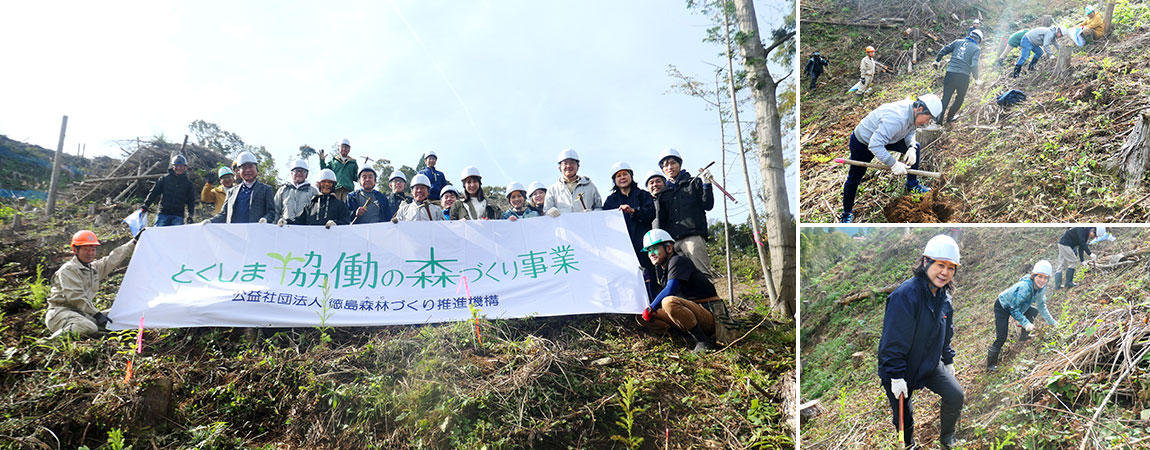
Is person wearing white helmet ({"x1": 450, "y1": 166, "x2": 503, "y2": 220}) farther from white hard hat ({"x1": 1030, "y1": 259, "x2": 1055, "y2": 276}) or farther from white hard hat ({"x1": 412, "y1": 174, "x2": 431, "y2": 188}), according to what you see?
white hard hat ({"x1": 1030, "y1": 259, "x2": 1055, "y2": 276})

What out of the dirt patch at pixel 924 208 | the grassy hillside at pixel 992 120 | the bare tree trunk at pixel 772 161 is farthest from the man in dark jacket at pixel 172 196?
the dirt patch at pixel 924 208

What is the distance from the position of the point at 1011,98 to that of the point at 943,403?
1.97 meters

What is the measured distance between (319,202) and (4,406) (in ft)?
10.7

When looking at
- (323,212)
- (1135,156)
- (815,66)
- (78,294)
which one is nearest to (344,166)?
(323,212)

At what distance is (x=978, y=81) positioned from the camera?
11.2 feet

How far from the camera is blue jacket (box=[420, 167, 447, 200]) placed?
8391 millimetres

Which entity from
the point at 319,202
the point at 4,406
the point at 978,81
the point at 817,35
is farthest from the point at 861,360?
the point at 4,406

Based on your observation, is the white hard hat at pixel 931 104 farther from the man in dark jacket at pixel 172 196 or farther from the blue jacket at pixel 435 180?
the man in dark jacket at pixel 172 196

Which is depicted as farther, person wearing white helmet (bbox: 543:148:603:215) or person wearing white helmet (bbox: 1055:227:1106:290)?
person wearing white helmet (bbox: 543:148:603:215)

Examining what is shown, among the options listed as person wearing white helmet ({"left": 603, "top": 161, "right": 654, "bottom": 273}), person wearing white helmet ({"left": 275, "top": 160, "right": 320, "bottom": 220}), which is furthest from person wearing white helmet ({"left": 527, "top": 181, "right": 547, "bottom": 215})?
person wearing white helmet ({"left": 275, "top": 160, "right": 320, "bottom": 220})

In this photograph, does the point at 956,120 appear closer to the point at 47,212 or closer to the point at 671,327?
the point at 671,327

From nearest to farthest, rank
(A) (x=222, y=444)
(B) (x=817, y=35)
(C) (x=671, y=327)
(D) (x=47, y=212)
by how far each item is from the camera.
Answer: (B) (x=817, y=35), (A) (x=222, y=444), (C) (x=671, y=327), (D) (x=47, y=212)

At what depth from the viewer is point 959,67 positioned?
139 inches

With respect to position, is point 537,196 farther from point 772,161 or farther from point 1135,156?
point 1135,156
